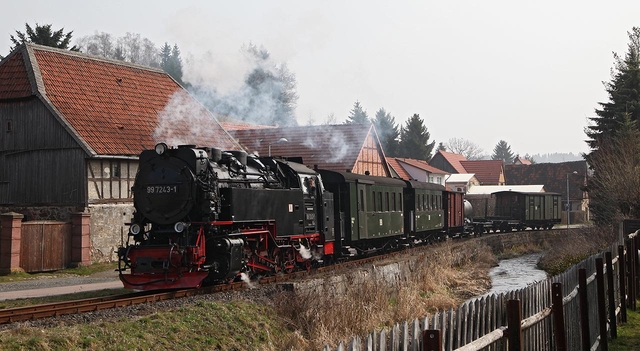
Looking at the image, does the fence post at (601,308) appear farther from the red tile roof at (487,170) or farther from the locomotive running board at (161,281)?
the red tile roof at (487,170)

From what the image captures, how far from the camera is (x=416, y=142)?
94500 mm

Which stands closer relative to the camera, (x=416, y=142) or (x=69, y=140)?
(x=69, y=140)

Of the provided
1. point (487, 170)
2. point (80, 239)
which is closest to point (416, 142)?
point (487, 170)

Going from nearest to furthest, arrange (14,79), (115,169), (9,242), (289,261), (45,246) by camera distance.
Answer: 1. (289,261)
2. (9,242)
3. (45,246)
4. (115,169)
5. (14,79)

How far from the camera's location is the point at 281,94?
36.7m

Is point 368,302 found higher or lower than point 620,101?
lower

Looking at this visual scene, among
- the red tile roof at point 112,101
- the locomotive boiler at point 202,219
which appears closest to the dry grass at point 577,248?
the locomotive boiler at point 202,219

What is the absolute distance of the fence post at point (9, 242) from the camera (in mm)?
21359

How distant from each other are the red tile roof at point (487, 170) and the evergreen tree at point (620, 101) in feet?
148

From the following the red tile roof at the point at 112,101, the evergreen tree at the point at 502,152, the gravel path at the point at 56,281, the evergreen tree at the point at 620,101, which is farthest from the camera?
the evergreen tree at the point at 502,152

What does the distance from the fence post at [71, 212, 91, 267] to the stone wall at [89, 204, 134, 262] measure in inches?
29.6

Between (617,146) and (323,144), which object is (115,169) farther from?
(617,146)

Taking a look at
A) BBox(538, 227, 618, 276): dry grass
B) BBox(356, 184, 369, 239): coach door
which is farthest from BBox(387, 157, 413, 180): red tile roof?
BBox(356, 184, 369, 239): coach door

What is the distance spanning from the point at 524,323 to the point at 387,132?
308 ft
